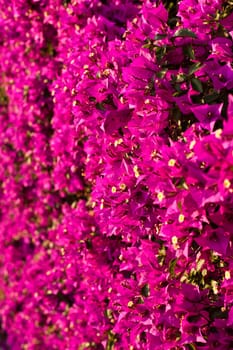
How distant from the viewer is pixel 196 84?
2.24 metres

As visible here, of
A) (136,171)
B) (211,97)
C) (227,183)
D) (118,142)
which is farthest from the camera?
(118,142)

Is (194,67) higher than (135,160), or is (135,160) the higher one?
(194,67)

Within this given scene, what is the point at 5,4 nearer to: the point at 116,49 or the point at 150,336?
the point at 116,49

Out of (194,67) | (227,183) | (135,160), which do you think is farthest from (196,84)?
(227,183)

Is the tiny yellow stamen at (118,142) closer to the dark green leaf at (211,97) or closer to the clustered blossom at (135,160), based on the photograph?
the clustered blossom at (135,160)

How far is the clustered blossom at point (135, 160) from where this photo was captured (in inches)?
78.9

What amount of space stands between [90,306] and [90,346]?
458mm

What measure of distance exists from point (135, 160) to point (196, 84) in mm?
482

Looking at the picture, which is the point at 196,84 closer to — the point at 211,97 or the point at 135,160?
the point at 211,97

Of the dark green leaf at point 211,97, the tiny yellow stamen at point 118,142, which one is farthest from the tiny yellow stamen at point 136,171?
the dark green leaf at point 211,97

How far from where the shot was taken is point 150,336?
98.3 inches

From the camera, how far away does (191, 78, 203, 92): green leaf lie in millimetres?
2232

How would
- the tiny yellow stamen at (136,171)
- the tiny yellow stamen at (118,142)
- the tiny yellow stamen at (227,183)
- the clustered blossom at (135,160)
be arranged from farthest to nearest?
1. the tiny yellow stamen at (118,142)
2. the tiny yellow stamen at (136,171)
3. the clustered blossom at (135,160)
4. the tiny yellow stamen at (227,183)

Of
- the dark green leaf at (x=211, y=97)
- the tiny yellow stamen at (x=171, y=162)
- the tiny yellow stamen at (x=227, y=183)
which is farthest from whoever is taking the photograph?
the dark green leaf at (x=211, y=97)
